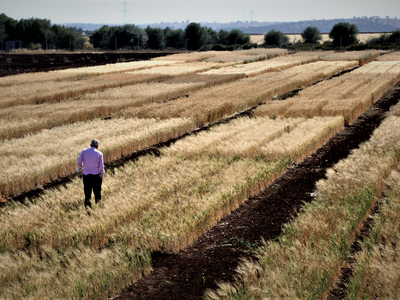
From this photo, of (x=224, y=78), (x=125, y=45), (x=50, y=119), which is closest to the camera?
(x=50, y=119)

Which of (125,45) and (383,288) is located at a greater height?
(125,45)

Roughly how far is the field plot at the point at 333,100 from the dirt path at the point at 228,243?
8.80 metres

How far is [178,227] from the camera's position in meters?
9.45

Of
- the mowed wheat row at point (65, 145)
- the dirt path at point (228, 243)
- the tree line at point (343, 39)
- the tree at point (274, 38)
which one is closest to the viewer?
the dirt path at point (228, 243)

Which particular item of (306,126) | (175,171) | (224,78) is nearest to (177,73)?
(224,78)

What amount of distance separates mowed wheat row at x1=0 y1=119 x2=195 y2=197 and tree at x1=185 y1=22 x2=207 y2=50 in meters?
104

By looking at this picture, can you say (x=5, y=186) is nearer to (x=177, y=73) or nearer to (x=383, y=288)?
(x=383, y=288)

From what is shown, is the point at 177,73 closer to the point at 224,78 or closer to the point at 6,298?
the point at 224,78

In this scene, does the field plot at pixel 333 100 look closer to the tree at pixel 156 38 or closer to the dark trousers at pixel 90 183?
the dark trousers at pixel 90 183

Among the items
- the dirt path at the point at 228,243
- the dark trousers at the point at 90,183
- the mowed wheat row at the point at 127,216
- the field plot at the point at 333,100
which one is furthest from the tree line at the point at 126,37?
the dark trousers at the point at 90,183

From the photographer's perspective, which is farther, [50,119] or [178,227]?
[50,119]

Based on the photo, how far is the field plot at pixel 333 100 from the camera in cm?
2358

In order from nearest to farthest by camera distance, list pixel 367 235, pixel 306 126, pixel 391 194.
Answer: pixel 367 235 → pixel 391 194 → pixel 306 126

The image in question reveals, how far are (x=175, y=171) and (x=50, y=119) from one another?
12013 mm
